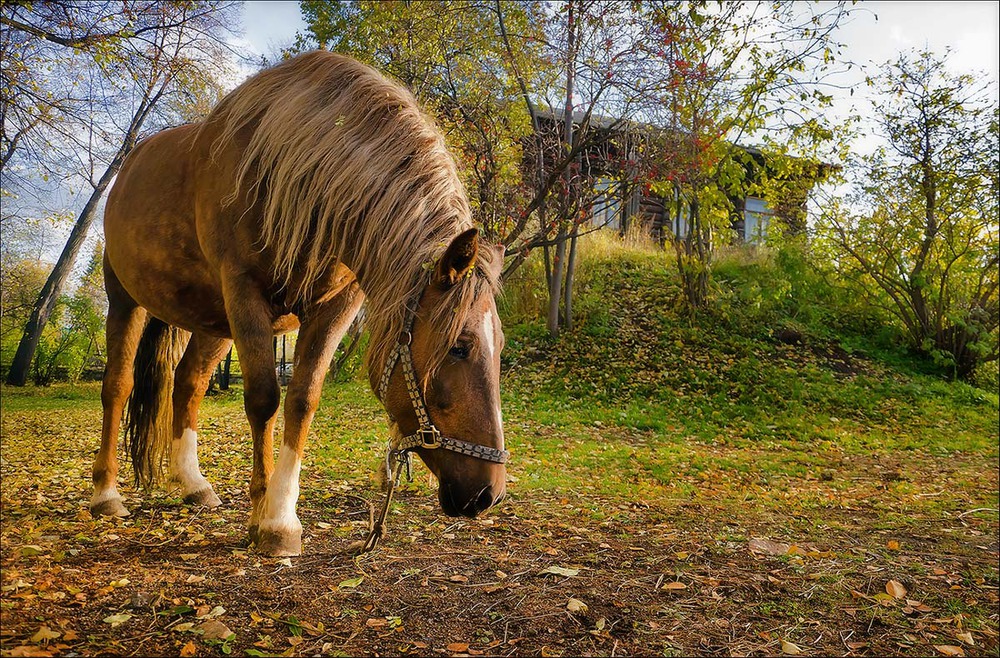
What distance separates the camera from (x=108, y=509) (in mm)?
3637

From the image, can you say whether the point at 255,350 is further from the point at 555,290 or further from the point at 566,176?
the point at 555,290

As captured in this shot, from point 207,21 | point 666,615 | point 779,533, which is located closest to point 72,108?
point 207,21

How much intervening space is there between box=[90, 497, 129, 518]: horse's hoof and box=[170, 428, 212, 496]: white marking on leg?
331 millimetres

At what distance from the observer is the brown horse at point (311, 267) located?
2.31 metres

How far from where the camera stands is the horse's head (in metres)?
2.23

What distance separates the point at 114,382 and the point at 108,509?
0.77m

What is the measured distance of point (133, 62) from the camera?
509 cm

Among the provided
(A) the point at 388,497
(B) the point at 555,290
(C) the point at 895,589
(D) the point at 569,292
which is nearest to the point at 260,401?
(A) the point at 388,497

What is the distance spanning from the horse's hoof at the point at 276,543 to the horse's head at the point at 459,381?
0.90m

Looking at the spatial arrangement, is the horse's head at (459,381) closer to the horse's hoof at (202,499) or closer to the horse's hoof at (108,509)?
the horse's hoof at (202,499)

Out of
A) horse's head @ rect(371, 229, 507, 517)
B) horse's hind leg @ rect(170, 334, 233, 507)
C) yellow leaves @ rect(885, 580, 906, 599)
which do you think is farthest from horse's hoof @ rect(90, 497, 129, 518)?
yellow leaves @ rect(885, 580, 906, 599)

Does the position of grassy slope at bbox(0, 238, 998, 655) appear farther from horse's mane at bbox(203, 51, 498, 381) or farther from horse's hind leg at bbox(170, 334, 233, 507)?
horse's mane at bbox(203, 51, 498, 381)

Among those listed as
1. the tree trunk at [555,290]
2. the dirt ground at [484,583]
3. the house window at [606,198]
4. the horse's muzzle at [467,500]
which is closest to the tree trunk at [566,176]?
the tree trunk at [555,290]

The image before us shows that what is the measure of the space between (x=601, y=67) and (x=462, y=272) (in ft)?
21.6
